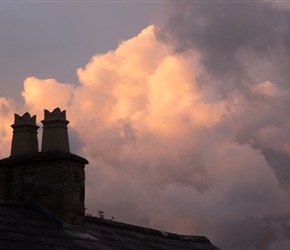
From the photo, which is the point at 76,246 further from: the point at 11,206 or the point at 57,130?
the point at 57,130

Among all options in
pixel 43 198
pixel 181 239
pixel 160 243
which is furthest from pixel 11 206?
pixel 181 239

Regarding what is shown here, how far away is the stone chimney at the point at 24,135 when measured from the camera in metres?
14.4

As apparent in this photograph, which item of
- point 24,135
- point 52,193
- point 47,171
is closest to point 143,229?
point 52,193

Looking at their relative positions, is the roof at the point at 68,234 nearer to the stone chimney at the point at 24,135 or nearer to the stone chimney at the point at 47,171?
the stone chimney at the point at 47,171

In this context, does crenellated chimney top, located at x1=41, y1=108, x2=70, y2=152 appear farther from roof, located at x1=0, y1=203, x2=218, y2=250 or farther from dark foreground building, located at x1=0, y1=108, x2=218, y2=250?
roof, located at x1=0, y1=203, x2=218, y2=250

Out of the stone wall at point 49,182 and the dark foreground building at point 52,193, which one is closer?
the dark foreground building at point 52,193

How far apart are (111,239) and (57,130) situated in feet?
7.95

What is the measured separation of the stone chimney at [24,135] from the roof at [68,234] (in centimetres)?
136

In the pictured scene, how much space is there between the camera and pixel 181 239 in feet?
56.0

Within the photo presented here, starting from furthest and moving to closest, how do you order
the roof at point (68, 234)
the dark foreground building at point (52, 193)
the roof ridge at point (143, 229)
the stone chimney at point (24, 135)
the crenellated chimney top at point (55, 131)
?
the roof ridge at point (143, 229)
the stone chimney at point (24, 135)
the crenellated chimney top at point (55, 131)
the dark foreground building at point (52, 193)
the roof at point (68, 234)

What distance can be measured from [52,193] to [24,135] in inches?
60.3

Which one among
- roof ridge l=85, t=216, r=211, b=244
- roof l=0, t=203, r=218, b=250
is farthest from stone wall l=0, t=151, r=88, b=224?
roof ridge l=85, t=216, r=211, b=244

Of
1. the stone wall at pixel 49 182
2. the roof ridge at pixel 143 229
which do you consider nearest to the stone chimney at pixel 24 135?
the stone wall at pixel 49 182

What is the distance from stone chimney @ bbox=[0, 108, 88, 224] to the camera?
533 inches
